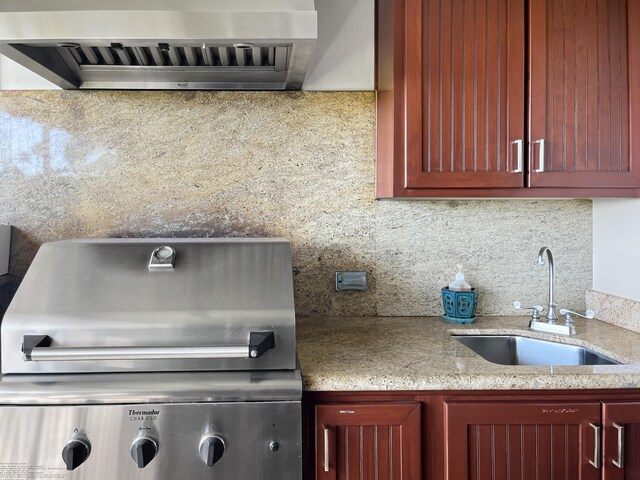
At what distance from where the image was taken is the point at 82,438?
1157 millimetres

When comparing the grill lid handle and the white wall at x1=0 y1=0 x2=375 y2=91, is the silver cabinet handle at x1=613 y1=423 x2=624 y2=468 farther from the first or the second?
the white wall at x1=0 y1=0 x2=375 y2=91

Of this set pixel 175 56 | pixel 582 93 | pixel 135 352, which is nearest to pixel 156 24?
pixel 175 56

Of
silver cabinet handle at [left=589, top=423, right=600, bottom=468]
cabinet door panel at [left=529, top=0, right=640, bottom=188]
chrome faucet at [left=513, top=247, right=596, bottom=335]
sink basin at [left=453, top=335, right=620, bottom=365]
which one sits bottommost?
silver cabinet handle at [left=589, top=423, right=600, bottom=468]

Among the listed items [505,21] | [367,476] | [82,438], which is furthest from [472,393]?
[505,21]

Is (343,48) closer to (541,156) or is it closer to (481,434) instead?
(541,156)

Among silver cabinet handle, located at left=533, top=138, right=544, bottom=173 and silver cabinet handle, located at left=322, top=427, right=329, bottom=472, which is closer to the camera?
silver cabinet handle, located at left=322, top=427, right=329, bottom=472

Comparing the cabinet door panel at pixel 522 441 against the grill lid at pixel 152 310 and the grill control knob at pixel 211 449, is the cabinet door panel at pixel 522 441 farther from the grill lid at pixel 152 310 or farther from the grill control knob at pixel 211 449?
the grill control knob at pixel 211 449

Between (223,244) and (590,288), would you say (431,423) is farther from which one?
(590,288)

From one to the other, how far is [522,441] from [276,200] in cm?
124

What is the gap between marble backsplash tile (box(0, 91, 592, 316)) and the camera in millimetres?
1900

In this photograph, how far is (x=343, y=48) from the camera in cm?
193

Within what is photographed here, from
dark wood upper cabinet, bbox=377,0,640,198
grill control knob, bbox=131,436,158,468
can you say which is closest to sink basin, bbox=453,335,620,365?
→ dark wood upper cabinet, bbox=377,0,640,198

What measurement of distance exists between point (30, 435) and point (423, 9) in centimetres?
175

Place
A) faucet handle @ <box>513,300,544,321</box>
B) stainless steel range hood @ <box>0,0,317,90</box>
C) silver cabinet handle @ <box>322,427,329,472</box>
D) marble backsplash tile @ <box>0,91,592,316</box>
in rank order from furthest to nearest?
marble backsplash tile @ <box>0,91,592,316</box>, faucet handle @ <box>513,300,544,321</box>, stainless steel range hood @ <box>0,0,317,90</box>, silver cabinet handle @ <box>322,427,329,472</box>
